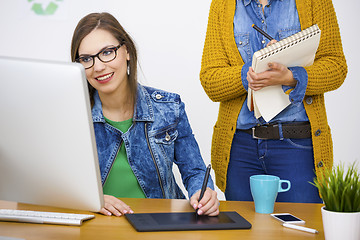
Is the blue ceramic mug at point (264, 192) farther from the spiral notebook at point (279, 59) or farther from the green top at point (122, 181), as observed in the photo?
the green top at point (122, 181)

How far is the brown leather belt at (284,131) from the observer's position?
5.79 ft

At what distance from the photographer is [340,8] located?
10.9 feet

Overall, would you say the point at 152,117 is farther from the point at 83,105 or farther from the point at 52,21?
the point at 52,21

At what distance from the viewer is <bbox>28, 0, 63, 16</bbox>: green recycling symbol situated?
11.8ft

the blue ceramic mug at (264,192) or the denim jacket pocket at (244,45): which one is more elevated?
the denim jacket pocket at (244,45)

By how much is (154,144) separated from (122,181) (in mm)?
184

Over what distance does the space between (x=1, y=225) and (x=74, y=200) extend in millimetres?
231

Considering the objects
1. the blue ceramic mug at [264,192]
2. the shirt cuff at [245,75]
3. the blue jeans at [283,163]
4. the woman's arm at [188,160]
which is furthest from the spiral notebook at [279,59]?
the blue ceramic mug at [264,192]

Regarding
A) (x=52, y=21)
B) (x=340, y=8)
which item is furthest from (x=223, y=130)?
(x=52, y=21)

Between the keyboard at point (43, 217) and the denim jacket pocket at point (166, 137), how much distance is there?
0.56m

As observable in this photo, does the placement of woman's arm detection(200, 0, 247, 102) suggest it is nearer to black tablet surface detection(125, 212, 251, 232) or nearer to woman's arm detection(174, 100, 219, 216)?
woman's arm detection(174, 100, 219, 216)

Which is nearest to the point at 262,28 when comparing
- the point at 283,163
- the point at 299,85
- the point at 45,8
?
the point at 299,85

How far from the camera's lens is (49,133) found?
1.07m

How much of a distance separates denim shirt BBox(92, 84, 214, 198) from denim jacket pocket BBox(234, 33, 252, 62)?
0.32 metres
